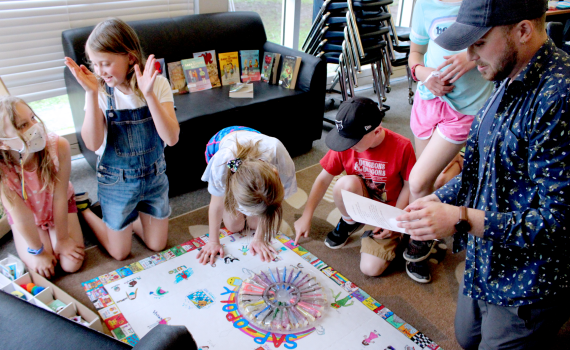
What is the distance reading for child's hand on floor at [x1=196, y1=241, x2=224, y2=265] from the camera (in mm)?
1875

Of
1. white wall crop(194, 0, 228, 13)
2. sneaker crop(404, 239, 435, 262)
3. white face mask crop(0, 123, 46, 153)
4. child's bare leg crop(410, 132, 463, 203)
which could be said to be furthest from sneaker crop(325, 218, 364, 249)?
white wall crop(194, 0, 228, 13)

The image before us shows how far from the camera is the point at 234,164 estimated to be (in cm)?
157

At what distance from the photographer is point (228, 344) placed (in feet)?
4.86

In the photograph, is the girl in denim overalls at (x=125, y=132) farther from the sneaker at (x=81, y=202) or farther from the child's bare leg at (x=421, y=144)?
the child's bare leg at (x=421, y=144)

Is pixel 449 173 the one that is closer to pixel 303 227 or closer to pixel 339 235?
pixel 339 235

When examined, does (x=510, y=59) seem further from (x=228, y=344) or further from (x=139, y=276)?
(x=139, y=276)

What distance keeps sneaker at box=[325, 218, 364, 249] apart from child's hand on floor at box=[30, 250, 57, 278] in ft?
4.23

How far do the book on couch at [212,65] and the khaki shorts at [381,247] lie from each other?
4.97 feet

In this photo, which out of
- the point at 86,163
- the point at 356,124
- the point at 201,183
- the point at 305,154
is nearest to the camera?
the point at 356,124

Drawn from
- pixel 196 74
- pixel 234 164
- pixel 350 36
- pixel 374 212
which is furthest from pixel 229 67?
pixel 374 212

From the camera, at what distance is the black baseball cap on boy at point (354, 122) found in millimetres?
1746

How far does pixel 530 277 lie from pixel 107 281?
1.57 metres

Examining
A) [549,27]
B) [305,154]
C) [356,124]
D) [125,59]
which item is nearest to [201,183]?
[305,154]

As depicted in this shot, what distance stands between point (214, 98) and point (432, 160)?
60.8 inches
